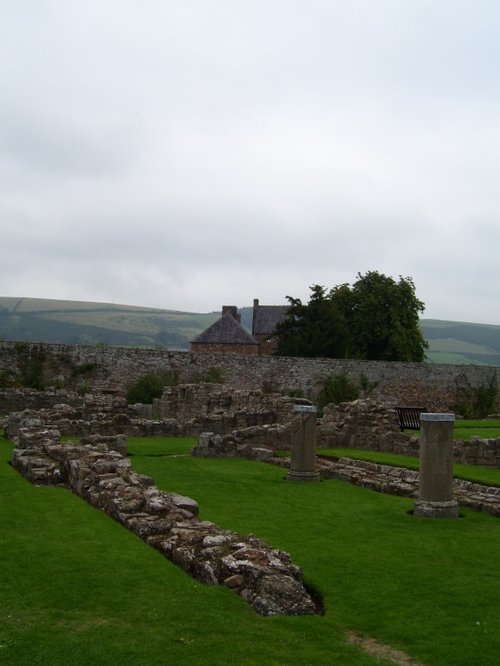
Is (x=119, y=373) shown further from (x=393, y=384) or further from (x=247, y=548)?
(x=247, y=548)

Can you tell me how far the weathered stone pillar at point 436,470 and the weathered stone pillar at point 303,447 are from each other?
4228 millimetres

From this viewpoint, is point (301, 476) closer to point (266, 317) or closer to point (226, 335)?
point (226, 335)

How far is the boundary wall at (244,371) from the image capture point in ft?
130

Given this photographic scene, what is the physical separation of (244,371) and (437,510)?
31.3 metres

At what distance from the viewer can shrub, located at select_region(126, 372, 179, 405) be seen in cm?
3903

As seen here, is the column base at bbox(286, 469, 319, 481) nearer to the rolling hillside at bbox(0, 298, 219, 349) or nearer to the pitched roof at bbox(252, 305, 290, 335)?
the pitched roof at bbox(252, 305, 290, 335)

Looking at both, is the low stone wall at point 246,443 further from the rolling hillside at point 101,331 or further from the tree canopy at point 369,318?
the rolling hillside at point 101,331

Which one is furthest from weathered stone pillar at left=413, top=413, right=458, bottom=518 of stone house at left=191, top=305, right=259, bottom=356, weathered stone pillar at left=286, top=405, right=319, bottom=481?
stone house at left=191, top=305, right=259, bottom=356

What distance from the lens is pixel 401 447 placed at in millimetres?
22328

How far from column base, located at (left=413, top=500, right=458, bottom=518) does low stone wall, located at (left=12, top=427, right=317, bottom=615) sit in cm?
413

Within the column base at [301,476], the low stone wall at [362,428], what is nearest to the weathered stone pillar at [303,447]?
the column base at [301,476]

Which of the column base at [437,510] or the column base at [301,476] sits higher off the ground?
the column base at [437,510]

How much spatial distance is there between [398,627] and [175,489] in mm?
7922

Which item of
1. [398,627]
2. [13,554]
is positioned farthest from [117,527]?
[398,627]
